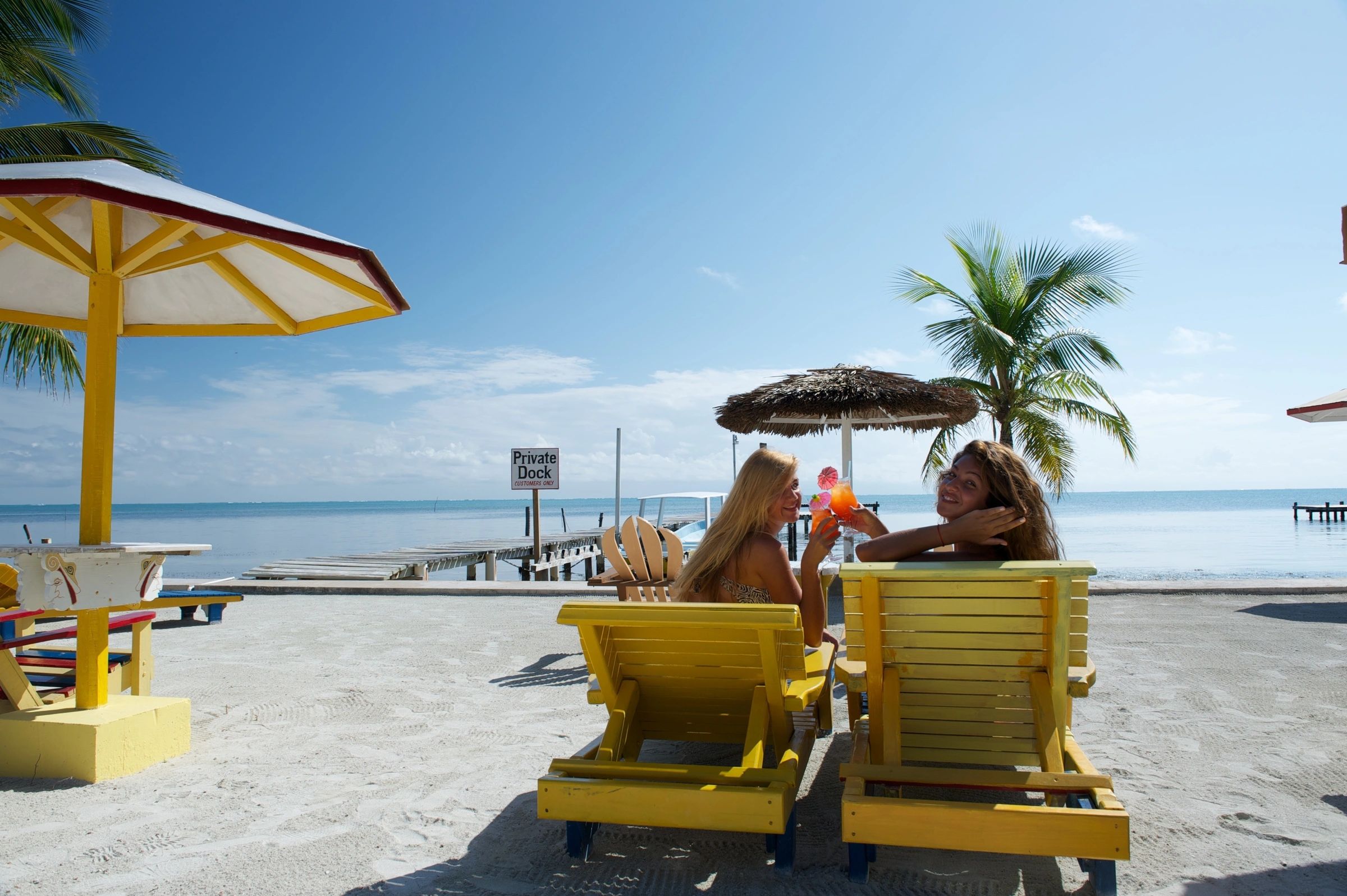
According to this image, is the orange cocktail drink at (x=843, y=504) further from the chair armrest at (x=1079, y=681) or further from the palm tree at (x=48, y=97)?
the palm tree at (x=48, y=97)

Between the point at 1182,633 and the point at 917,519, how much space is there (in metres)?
54.2

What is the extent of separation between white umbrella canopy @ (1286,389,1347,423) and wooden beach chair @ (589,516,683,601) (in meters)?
6.44

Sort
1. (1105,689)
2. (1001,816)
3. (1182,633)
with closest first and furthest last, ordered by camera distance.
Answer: (1001,816), (1105,689), (1182,633)

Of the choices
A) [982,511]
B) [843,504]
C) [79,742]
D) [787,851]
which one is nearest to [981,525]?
[982,511]

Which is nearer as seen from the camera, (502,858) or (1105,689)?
(502,858)

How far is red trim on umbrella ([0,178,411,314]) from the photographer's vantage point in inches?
112

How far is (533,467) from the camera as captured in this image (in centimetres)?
1277

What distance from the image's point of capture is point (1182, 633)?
6426 millimetres

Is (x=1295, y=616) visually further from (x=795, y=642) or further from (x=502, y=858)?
(x=502, y=858)

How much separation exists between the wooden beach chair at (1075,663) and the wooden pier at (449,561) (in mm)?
5651

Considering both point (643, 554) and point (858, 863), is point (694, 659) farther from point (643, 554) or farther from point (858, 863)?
point (643, 554)

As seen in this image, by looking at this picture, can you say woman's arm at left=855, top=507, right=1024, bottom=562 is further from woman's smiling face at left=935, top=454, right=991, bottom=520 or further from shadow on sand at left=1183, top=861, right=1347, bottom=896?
shadow on sand at left=1183, top=861, right=1347, bottom=896

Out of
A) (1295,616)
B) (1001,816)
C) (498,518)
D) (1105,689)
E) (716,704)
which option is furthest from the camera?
(498,518)

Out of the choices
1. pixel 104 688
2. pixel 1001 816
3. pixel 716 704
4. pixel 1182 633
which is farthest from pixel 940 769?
pixel 1182 633
